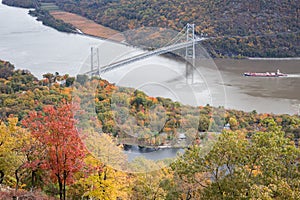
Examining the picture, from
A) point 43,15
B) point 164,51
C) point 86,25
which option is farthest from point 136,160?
point 43,15

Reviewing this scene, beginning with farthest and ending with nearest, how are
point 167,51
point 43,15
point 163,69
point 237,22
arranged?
point 43,15 → point 237,22 → point 167,51 → point 163,69

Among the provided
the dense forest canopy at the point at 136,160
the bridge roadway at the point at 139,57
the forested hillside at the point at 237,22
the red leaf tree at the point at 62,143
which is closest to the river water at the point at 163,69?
the bridge roadway at the point at 139,57

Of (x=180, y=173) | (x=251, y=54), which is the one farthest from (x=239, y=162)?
(x=251, y=54)

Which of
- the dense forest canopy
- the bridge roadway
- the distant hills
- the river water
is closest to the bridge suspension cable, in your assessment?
the bridge roadway

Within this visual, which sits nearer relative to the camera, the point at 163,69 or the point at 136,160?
the point at 136,160

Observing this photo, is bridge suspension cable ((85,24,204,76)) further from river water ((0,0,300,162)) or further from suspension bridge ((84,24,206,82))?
river water ((0,0,300,162))

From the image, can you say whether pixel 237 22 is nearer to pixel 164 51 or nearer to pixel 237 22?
pixel 237 22

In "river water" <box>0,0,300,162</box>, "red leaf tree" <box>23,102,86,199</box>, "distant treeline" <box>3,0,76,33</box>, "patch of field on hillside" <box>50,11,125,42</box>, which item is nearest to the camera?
"red leaf tree" <box>23,102,86,199</box>
